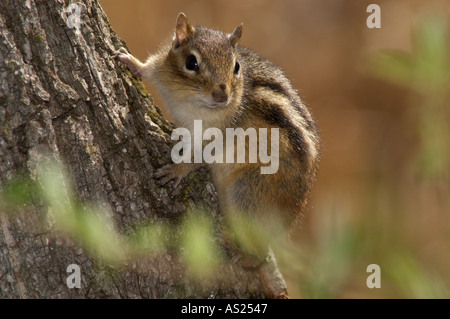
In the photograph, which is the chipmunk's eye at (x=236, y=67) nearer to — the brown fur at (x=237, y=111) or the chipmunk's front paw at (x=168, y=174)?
the brown fur at (x=237, y=111)

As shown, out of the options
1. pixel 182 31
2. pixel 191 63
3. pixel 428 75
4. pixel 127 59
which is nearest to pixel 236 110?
pixel 191 63

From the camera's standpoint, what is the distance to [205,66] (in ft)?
9.60

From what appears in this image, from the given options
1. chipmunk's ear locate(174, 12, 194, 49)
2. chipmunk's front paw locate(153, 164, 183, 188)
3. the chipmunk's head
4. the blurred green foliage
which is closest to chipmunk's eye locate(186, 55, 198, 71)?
the chipmunk's head

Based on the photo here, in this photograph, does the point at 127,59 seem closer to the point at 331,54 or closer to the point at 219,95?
the point at 219,95

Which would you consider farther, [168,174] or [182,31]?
[182,31]

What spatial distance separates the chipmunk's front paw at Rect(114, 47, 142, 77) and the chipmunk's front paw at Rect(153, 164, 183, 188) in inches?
24.6

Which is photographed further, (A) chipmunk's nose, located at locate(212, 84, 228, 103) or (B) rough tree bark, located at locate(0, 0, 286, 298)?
(A) chipmunk's nose, located at locate(212, 84, 228, 103)

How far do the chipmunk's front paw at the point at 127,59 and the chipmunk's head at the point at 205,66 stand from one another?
30 cm

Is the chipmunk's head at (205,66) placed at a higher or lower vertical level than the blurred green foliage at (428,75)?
higher

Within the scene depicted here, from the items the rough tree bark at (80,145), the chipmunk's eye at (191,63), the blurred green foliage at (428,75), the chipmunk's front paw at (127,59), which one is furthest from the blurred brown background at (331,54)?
the blurred green foliage at (428,75)

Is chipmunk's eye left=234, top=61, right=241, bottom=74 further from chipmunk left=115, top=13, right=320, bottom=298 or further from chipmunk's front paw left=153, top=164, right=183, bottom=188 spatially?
chipmunk's front paw left=153, top=164, right=183, bottom=188

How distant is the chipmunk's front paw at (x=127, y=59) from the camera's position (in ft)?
8.47

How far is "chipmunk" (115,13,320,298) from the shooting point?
295 cm

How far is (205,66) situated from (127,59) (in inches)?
19.0
